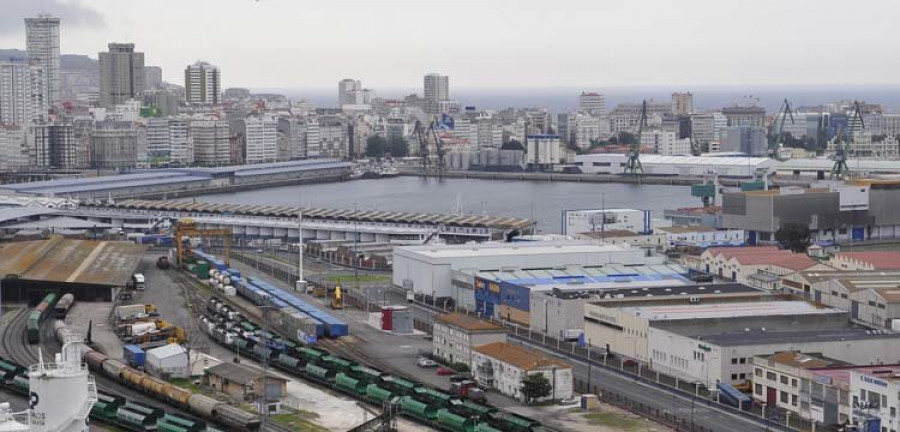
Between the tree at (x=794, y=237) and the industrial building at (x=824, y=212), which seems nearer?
the tree at (x=794, y=237)

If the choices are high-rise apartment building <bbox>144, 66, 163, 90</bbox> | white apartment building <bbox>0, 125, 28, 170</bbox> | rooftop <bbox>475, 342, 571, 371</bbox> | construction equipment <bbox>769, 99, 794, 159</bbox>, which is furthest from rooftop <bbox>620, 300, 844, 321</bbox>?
high-rise apartment building <bbox>144, 66, 163, 90</bbox>

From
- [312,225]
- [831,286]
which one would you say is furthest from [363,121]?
[831,286]

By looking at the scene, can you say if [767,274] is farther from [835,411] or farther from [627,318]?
[835,411]

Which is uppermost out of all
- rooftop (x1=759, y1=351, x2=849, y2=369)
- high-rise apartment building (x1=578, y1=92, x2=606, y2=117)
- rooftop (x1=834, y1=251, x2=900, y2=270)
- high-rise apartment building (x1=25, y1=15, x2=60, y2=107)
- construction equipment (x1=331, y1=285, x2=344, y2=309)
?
high-rise apartment building (x1=25, y1=15, x2=60, y2=107)

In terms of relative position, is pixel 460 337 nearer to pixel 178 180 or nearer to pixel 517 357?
pixel 517 357

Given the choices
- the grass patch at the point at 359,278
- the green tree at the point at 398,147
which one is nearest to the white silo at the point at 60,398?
the grass patch at the point at 359,278

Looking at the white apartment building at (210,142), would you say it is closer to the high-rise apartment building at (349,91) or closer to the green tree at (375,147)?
the green tree at (375,147)

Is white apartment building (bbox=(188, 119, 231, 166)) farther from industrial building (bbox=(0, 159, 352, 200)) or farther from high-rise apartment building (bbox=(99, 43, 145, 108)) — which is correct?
high-rise apartment building (bbox=(99, 43, 145, 108))
